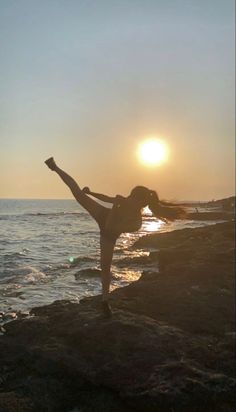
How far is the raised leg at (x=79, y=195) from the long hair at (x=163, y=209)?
996mm

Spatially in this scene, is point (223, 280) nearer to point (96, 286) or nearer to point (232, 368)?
point (96, 286)

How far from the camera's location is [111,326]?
361 inches

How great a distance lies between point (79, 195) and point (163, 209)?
1.55 metres

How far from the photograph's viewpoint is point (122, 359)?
8.16 metres

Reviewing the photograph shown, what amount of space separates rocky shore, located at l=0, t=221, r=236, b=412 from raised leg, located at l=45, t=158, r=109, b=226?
223 centimetres

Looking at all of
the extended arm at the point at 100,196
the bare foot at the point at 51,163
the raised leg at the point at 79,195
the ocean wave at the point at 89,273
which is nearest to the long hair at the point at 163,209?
the extended arm at the point at 100,196

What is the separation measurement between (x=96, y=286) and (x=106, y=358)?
33.1ft

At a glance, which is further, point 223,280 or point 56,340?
point 223,280

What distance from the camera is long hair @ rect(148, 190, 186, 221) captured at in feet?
27.7

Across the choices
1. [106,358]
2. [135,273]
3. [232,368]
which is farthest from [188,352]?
[135,273]

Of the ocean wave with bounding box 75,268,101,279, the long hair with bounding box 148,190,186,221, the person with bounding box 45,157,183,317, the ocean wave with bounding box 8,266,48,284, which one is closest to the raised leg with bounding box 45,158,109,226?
the person with bounding box 45,157,183,317

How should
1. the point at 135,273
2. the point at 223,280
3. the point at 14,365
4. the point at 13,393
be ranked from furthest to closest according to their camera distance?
the point at 135,273, the point at 223,280, the point at 14,365, the point at 13,393

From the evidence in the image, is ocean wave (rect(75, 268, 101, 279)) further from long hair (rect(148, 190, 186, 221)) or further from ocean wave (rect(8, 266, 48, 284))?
long hair (rect(148, 190, 186, 221))

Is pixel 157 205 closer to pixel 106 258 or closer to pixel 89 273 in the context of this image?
pixel 106 258
